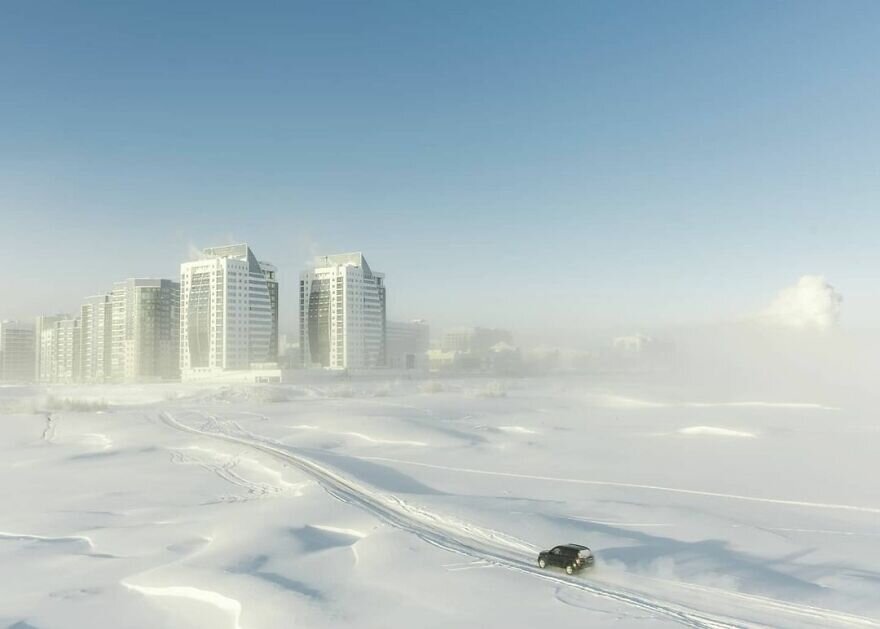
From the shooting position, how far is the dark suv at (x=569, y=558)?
25656 mm

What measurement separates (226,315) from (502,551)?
146 meters

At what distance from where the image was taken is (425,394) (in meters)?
143

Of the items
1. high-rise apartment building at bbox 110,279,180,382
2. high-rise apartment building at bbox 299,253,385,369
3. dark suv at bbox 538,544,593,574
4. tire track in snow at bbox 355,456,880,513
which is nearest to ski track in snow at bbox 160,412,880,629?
dark suv at bbox 538,544,593,574

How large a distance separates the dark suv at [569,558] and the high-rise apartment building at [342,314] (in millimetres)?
154034

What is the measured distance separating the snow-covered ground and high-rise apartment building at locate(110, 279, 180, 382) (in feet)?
376

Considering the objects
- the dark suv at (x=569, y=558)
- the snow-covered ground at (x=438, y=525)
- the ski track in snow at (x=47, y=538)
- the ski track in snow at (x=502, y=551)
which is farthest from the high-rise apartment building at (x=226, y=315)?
the dark suv at (x=569, y=558)

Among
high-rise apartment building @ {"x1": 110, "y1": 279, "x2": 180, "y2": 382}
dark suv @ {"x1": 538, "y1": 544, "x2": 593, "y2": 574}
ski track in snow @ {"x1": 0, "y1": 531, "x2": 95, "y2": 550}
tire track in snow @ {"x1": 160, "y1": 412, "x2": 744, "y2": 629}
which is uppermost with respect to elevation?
high-rise apartment building @ {"x1": 110, "y1": 279, "x2": 180, "y2": 382}

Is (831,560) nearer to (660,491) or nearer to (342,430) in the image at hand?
(660,491)

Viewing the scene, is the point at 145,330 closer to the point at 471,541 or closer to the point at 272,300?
the point at 272,300

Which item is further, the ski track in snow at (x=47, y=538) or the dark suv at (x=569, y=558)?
the ski track in snow at (x=47, y=538)

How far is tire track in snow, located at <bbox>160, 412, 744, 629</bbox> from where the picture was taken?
2167 centimetres

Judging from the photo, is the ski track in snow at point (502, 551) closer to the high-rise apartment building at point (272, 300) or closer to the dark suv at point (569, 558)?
the dark suv at point (569, 558)

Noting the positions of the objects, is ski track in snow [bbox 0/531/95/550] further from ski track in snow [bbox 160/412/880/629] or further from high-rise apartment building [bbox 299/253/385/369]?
high-rise apartment building [bbox 299/253/385/369]

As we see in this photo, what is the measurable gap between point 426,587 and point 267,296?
522 feet
